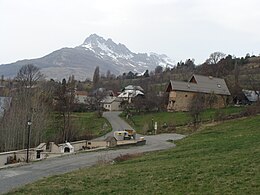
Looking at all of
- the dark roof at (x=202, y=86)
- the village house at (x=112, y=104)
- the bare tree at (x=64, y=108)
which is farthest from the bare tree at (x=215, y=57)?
the bare tree at (x=64, y=108)

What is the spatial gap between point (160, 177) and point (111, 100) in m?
84.7

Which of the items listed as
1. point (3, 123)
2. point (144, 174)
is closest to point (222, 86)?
point (3, 123)

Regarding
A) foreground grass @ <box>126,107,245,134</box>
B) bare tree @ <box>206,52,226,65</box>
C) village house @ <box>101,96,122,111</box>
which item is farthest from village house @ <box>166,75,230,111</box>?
bare tree @ <box>206,52,226,65</box>

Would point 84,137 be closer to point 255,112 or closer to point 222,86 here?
point 255,112

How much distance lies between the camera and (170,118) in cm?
6431

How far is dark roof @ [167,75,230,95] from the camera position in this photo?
76188 millimetres

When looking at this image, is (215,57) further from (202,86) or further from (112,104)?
(202,86)

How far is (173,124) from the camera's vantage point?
5838 cm

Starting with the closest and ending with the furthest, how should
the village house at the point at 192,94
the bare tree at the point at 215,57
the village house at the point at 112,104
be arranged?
the village house at the point at 192,94 → the village house at the point at 112,104 → the bare tree at the point at 215,57

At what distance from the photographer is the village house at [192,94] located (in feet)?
243

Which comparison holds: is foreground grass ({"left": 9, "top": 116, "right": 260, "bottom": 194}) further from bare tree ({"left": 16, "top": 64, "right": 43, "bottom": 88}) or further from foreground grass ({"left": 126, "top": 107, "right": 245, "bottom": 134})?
bare tree ({"left": 16, "top": 64, "right": 43, "bottom": 88})

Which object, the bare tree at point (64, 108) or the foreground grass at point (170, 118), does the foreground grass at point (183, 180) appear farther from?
the foreground grass at point (170, 118)

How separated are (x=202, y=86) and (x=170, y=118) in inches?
637

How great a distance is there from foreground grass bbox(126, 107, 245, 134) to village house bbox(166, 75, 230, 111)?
521 centimetres
